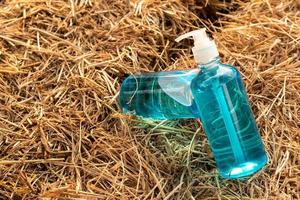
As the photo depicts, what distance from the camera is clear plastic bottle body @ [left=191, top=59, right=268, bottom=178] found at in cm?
144

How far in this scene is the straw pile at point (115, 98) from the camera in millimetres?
1524

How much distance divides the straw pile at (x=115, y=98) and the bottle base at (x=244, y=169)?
62mm

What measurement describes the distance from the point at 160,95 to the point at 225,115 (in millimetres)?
213

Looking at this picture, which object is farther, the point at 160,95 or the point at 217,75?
the point at 160,95

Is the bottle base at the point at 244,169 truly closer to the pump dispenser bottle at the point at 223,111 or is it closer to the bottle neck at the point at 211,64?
the pump dispenser bottle at the point at 223,111

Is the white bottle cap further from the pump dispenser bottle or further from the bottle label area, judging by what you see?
the bottle label area

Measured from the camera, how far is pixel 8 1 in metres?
1.92

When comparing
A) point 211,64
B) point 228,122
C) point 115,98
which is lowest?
point 115,98

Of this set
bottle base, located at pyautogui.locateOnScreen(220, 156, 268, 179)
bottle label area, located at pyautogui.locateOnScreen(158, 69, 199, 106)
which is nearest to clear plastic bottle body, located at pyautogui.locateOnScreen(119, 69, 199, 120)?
bottle label area, located at pyautogui.locateOnScreen(158, 69, 199, 106)

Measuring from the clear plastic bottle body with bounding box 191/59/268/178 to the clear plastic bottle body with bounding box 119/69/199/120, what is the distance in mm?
61

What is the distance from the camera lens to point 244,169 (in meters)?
1.45

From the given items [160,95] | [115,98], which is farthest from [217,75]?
[115,98]

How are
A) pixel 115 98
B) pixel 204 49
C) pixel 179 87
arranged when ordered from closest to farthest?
pixel 204 49, pixel 179 87, pixel 115 98

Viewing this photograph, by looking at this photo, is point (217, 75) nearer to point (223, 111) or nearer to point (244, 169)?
point (223, 111)
